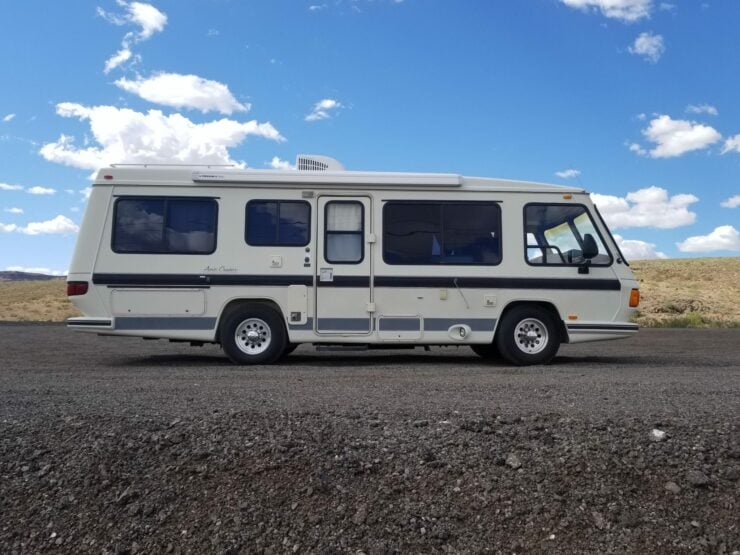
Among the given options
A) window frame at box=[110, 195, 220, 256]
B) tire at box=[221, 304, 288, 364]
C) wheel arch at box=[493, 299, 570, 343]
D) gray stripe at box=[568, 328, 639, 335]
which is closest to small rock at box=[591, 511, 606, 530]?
wheel arch at box=[493, 299, 570, 343]

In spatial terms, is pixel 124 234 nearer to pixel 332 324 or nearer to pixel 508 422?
pixel 332 324

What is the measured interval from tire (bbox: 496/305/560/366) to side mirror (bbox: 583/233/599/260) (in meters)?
1.03

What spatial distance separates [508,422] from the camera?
4.38 meters

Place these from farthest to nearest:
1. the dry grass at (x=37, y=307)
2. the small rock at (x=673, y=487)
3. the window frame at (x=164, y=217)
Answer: the dry grass at (x=37, y=307) < the window frame at (x=164, y=217) < the small rock at (x=673, y=487)

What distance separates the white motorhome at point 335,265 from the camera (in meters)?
9.27

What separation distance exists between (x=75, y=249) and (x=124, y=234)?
714mm

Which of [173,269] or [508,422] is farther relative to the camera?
[173,269]

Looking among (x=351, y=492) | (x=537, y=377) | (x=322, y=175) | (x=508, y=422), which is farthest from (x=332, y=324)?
(x=351, y=492)

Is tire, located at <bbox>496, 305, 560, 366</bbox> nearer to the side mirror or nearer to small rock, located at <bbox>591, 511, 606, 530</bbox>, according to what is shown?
the side mirror

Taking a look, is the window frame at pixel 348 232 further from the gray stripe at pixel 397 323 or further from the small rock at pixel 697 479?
the small rock at pixel 697 479

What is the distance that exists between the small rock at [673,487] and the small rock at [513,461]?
79 centimetres

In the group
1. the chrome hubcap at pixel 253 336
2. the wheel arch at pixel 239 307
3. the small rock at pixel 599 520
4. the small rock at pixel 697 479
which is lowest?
the small rock at pixel 599 520

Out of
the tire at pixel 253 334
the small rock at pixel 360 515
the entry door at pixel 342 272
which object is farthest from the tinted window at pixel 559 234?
the small rock at pixel 360 515

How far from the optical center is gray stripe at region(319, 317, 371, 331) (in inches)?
368
